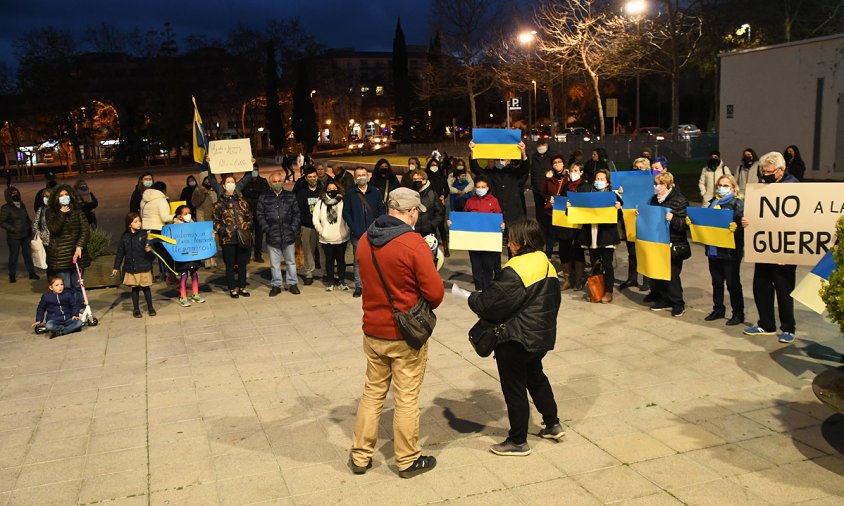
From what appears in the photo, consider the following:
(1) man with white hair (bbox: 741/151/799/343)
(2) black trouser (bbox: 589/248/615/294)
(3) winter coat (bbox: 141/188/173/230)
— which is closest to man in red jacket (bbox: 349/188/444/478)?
(1) man with white hair (bbox: 741/151/799/343)

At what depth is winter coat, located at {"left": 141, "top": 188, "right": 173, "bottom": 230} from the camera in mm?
12359

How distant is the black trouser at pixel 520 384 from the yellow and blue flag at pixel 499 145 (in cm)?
612

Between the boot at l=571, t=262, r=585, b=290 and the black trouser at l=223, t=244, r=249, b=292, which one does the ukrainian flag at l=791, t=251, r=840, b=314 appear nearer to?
the boot at l=571, t=262, r=585, b=290

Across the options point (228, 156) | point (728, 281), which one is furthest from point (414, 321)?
point (228, 156)

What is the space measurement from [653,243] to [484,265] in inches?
93.8

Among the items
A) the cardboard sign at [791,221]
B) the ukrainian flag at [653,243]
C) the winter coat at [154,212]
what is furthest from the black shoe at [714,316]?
the winter coat at [154,212]

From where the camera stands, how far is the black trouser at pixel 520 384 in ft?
17.5

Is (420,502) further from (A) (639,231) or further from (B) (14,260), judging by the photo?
(B) (14,260)

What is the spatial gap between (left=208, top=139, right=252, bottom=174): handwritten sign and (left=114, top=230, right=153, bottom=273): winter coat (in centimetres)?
352

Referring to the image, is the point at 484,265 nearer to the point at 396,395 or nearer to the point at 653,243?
the point at 653,243

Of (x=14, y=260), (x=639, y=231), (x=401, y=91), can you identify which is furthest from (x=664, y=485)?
(x=401, y=91)

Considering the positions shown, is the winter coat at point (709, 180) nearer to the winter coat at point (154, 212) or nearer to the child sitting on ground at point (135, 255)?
the winter coat at point (154, 212)

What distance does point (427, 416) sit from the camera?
6.47 meters

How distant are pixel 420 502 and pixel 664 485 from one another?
5.32 ft
